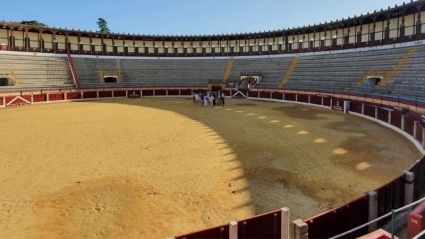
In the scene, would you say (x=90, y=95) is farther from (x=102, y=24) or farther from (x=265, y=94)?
(x=102, y=24)

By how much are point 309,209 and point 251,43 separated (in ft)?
139

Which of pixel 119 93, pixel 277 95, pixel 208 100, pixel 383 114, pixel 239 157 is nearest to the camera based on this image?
pixel 239 157

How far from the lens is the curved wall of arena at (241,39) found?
2973 centimetres

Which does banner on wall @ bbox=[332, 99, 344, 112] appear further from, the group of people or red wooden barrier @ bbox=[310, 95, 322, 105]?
the group of people

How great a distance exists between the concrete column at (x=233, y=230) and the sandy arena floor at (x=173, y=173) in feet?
4.62

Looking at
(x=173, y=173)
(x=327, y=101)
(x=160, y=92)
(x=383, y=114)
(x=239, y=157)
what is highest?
(x=160, y=92)

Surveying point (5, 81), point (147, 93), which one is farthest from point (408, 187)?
point (5, 81)

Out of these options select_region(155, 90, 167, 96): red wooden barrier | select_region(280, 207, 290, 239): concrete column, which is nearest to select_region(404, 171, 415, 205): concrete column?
select_region(280, 207, 290, 239): concrete column

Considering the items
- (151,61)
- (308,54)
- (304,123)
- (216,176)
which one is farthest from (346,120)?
(151,61)

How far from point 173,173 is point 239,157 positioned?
273 cm

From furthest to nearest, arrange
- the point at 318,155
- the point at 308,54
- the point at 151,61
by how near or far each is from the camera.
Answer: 1. the point at 151,61
2. the point at 308,54
3. the point at 318,155

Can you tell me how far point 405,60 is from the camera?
2559 centimetres

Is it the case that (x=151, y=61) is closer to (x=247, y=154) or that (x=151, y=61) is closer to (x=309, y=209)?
(x=247, y=154)

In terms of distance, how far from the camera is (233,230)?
4.82 m
